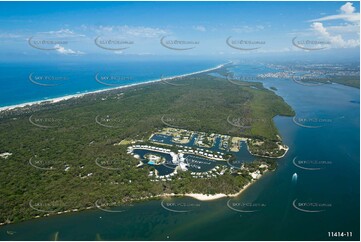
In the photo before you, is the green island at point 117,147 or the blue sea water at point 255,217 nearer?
the blue sea water at point 255,217

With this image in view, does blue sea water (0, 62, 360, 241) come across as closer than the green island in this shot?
Yes

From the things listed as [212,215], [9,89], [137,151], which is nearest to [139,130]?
[137,151]

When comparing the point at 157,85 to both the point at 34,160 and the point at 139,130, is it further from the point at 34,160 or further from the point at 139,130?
the point at 34,160

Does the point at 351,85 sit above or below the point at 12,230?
above

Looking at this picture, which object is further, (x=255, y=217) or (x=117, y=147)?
(x=117, y=147)

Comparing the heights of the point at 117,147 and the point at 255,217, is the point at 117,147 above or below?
above

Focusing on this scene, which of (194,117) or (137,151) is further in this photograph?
(194,117)

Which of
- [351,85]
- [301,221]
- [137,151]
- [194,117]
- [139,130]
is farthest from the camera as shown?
[351,85]

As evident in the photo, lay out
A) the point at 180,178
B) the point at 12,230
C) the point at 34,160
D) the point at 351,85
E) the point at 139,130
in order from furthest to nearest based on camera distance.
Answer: the point at 351,85, the point at 139,130, the point at 34,160, the point at 180,178, the point at 12,230
